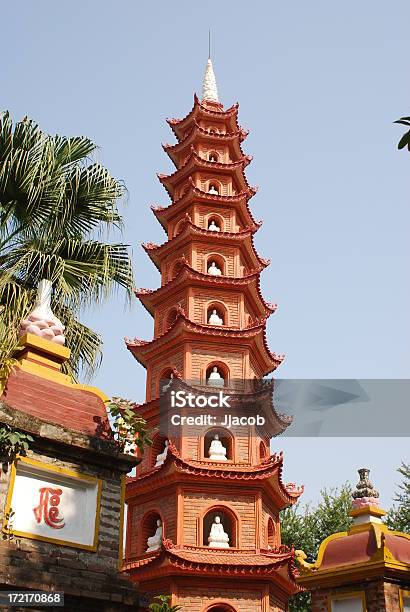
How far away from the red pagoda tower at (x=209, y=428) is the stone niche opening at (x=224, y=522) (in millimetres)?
37

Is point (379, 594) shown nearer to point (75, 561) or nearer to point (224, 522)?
point (75, 561)

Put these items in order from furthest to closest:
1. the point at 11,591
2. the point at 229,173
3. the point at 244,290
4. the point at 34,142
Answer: the point at 229,173 → the point at 244,290 → the point at 34,142 → the point at 11,591

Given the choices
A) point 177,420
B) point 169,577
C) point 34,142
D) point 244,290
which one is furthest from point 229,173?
point 34,142

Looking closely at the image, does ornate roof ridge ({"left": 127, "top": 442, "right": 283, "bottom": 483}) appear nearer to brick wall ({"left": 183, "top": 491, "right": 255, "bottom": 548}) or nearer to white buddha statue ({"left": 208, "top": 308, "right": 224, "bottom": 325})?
brick wall ({"left": 183, "top": 491, "right": 255, "bottom": 548})

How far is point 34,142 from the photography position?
10906 mm

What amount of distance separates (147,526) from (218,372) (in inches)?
204

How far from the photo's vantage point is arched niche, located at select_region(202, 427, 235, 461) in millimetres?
21500

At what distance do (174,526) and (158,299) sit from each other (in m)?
8.25

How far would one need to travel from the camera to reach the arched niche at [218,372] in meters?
22.1

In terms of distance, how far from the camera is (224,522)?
2103 centimetres

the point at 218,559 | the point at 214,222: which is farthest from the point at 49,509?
the point at 214,222

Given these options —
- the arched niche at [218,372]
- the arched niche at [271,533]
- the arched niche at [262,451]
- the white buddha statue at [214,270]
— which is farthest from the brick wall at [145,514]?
the white buddha statue at [214,270]

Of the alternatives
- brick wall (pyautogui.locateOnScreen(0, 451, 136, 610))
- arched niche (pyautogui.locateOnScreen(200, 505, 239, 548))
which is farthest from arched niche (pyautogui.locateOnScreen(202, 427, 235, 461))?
brick wall (pyautogui.locateOnScreen(0, 451, 136, 610))

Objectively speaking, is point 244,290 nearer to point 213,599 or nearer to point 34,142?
point 213,599
